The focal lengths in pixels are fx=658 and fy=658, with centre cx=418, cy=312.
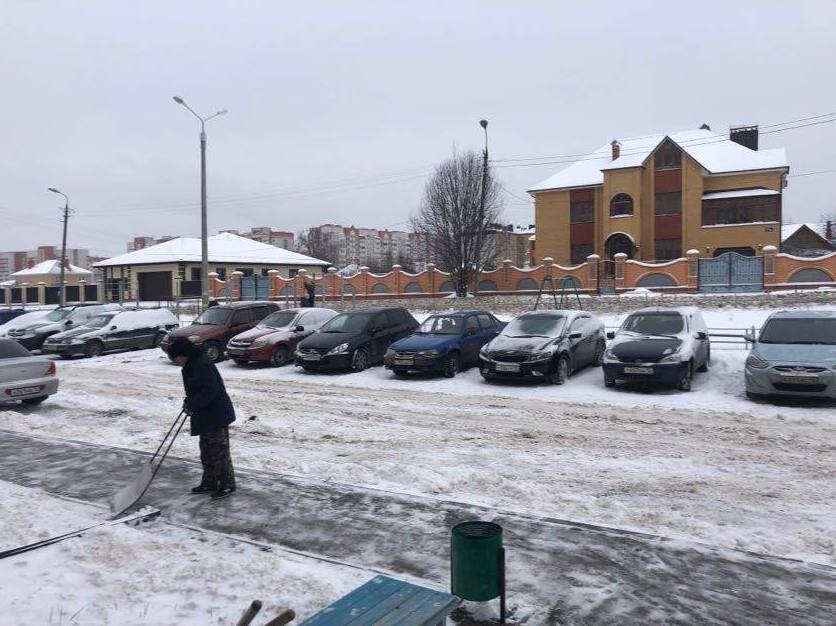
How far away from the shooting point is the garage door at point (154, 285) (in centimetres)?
5303

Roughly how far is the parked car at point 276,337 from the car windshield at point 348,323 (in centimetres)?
103

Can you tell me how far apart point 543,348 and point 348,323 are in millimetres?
5587

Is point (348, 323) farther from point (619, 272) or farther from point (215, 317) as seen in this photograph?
point (619, 272)

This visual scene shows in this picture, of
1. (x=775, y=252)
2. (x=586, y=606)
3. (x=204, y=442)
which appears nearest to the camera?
(x=586, y=606)

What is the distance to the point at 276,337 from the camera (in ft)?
57.5

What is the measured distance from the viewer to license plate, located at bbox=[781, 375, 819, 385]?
10.4 metres

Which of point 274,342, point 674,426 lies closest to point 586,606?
point 674,426

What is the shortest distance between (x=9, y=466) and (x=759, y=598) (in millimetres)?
7852

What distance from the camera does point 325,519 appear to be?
19.0 ft

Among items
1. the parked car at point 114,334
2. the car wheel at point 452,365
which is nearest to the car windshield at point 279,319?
the car wheel at point 452,365

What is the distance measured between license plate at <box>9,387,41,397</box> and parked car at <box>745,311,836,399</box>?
12323 mm

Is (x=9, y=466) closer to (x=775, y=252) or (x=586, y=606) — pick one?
(x=586, y=606)

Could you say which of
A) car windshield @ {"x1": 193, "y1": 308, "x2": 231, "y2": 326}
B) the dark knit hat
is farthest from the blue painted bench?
car windshield @ {"x1": 193, "y1": 308, "x2": 231, "y2": 326}

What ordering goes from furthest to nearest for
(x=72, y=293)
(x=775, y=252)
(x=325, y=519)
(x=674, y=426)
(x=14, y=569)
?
(x=72, y=293)
(x=775, y=252)
(x=674, y=426)
(x=325, y=519)
(x=14, y=569)
